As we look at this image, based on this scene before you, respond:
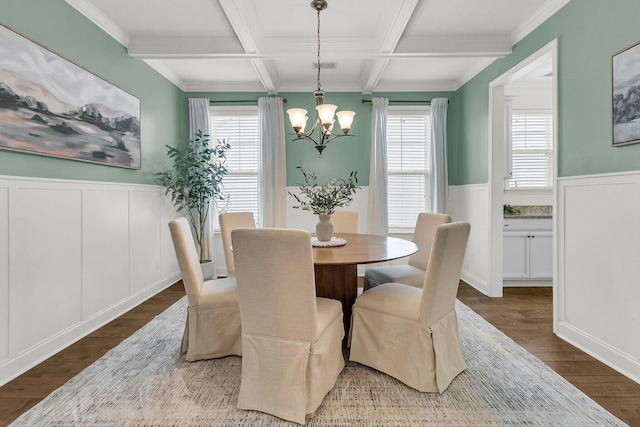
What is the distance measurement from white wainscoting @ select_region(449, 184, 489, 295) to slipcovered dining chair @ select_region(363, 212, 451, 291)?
1.32 m

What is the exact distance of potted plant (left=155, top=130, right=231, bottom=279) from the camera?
420cm

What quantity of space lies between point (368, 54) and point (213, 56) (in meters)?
1.57

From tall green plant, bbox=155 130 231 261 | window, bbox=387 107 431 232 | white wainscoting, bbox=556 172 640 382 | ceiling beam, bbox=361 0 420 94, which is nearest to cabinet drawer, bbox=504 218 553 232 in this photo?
window, bbox=387 107 431 232

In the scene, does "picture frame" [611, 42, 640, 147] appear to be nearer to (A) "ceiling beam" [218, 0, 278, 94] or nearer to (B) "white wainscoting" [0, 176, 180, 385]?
(A) "ceiling beam" [218, 0, 278, 94]

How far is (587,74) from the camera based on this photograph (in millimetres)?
2529

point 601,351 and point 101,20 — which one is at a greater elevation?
point 101,20

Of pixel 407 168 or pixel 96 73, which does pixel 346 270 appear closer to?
pixel 96 73

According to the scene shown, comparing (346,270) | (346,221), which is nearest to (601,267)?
(346,270)

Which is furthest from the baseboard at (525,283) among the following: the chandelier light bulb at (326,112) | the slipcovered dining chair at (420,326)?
the chandelier light bulb at (326,112)

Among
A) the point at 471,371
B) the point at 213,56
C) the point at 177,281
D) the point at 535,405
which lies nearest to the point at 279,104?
the point at 213,56

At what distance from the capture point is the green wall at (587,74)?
7.38 feet

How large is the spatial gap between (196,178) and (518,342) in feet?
12.3

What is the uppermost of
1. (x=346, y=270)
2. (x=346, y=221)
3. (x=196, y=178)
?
(x=196, y=178)

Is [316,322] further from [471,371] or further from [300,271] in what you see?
[471,371]
